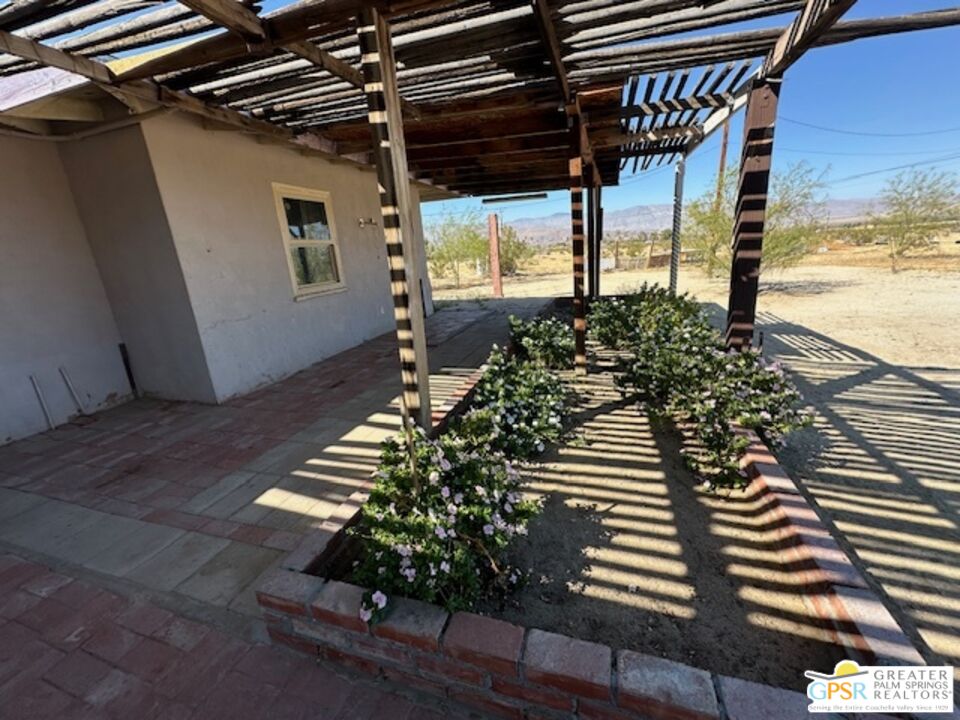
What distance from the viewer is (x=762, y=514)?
6.52 feet

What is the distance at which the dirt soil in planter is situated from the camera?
141cm

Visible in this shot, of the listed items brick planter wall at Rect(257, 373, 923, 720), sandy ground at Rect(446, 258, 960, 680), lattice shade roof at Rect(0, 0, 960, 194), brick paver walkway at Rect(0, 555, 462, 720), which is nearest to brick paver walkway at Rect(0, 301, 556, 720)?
brick paver walkway at Rect(0, 555, 462, 720)

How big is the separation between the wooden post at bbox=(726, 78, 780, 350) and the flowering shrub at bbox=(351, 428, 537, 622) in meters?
2.41

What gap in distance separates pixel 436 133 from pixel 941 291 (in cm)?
1195

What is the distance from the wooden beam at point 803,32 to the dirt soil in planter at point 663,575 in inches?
89.8

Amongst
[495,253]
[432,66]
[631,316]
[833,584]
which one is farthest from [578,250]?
[495,253]

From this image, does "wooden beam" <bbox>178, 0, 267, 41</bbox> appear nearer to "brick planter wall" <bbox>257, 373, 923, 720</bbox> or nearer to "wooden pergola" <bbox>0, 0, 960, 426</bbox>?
"wooden pergola" <bbox>0, 0, 960, 426</bbox>

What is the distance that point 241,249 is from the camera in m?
4.10

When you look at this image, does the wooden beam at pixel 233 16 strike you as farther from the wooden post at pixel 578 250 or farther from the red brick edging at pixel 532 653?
the wooden post at pixel 578 250

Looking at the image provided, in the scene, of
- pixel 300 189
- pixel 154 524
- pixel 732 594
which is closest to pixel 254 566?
pixel 154 524

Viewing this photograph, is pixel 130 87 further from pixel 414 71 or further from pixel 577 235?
pixel 577 235

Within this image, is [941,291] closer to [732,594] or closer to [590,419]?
[590,419]

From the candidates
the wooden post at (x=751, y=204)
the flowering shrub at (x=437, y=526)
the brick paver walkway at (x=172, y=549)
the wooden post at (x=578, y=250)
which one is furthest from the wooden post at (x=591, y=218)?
the flowering shrub at (x=437, y=526)

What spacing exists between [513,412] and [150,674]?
83.8 inches
